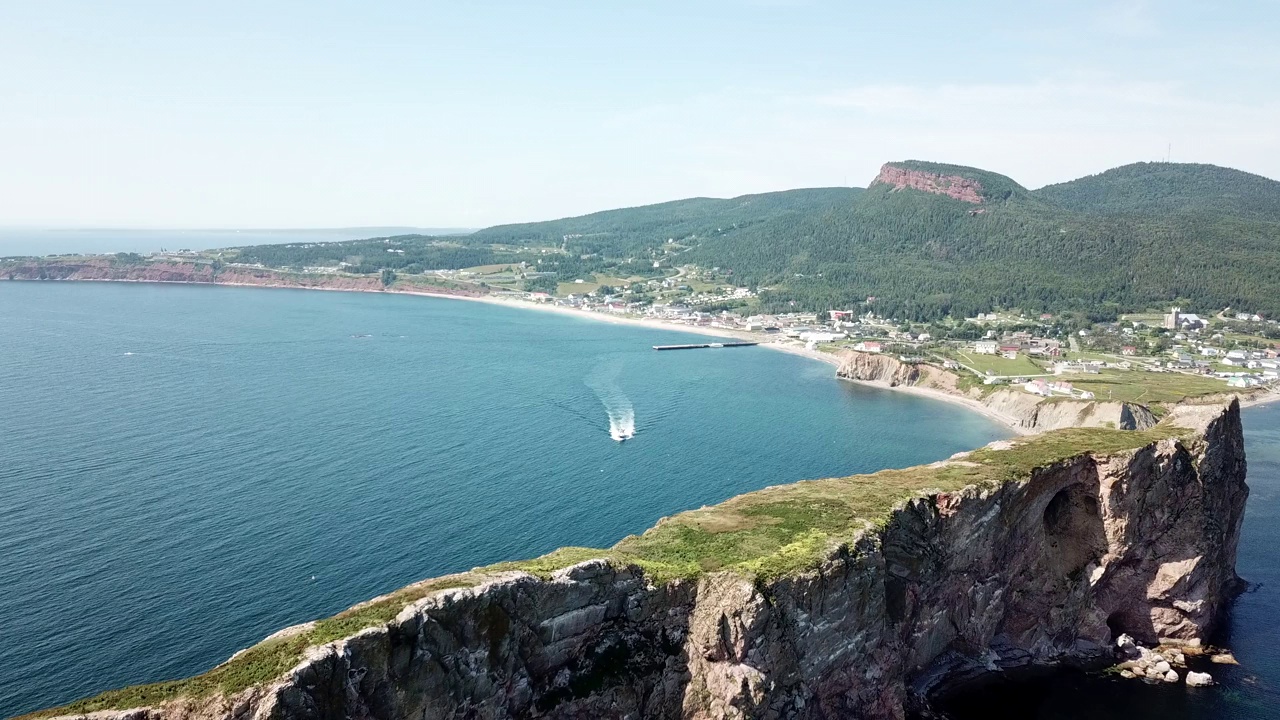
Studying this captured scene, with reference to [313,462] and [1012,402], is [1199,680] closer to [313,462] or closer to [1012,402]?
[313,462]

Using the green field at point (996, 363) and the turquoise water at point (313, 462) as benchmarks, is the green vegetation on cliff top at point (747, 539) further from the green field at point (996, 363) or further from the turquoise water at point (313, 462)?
the green field at point (996, 363)

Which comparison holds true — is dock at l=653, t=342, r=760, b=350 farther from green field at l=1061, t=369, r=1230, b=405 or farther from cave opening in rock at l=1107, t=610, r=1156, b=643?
cave opening in rock at l=1107, t=610, r=1156, b=643

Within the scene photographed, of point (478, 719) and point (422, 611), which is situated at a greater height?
point (422, 611)

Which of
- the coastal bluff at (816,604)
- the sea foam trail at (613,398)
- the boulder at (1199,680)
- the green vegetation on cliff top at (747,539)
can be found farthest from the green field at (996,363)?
the boulder at (1199,680)

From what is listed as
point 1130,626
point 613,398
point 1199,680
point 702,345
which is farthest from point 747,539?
point 702,345

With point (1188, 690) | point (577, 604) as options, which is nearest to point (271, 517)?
point (577, 604)

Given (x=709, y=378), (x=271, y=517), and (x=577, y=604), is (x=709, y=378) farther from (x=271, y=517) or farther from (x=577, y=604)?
(x=577, y=604)
